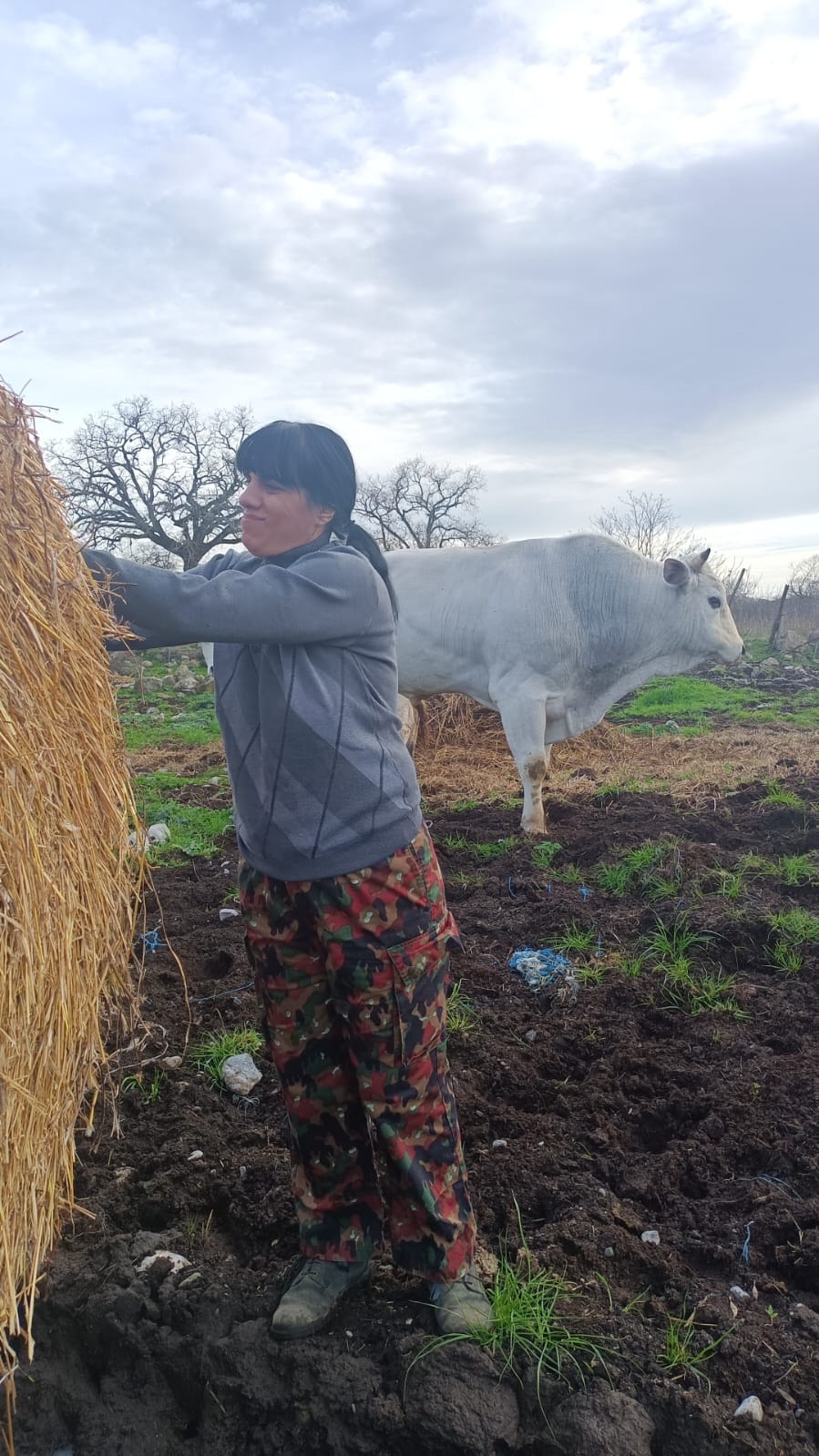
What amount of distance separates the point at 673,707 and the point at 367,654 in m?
10.8

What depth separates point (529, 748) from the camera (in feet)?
21.9

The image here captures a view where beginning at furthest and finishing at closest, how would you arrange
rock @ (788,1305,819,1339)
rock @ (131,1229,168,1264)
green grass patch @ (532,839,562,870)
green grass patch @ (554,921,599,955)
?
1. green grass patch @ (532,839,562,870)
2. green grass patch @ (554,921,599,955)
3. rock @ (131,1229,168,1264)
4. rock @ (788,1305,819,1339)

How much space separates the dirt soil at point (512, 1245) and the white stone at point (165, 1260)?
1.0 inches

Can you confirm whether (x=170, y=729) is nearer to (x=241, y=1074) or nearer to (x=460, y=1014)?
(x=460, y=1014)

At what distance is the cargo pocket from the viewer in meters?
2.01

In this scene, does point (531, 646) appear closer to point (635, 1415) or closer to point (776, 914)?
point (776, 914)

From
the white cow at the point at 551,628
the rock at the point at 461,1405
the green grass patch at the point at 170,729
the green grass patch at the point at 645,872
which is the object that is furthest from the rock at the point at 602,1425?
the green grass patch at the point at 170,729

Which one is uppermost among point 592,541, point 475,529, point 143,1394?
point 475,529

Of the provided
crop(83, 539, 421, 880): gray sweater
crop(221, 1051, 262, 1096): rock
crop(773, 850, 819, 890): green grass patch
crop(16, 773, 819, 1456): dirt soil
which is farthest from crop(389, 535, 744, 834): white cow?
crop(83, 539, 421, 880): gray sweater

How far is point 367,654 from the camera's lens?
2.07m

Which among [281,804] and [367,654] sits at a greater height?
[367,654]

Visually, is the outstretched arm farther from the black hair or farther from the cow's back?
the cow's back

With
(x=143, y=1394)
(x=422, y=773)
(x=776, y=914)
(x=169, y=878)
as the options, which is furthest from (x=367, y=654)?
(x=422, y=773)

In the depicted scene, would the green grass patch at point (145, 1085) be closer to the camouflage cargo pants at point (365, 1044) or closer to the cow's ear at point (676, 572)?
the camouflage cargo pants at point (365, 1044)
